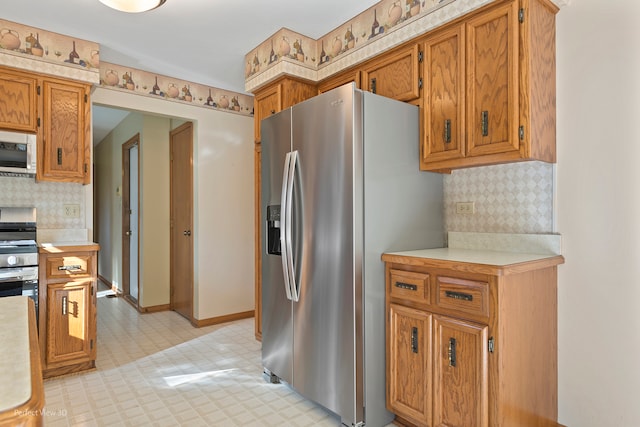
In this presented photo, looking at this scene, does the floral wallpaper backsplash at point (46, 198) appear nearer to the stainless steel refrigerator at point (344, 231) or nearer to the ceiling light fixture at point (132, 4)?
the ceiling light fixture at point (132, 4)

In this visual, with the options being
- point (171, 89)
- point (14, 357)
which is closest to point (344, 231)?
point (14, 357)

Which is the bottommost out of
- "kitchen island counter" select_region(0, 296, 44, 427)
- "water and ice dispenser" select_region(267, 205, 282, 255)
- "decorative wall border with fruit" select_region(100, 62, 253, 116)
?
"kitchen island counter" select_region(0, 296, 44, 427)

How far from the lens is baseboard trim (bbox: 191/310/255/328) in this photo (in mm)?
3953

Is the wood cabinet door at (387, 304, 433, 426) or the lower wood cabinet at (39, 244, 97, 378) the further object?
the lower wood cabinet at (39, 244, 97, 378)

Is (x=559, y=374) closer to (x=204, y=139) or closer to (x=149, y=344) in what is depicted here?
(x=149, y=344)

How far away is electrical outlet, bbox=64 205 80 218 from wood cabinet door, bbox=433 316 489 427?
3.00m

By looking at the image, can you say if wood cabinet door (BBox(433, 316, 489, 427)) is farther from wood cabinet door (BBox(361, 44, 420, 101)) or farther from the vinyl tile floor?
wood cabinet door (BBox(361, 44, 420, 101))

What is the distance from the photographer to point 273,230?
8.36ft

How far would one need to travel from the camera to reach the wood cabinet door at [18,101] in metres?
2.70

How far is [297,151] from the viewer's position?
2.32 m

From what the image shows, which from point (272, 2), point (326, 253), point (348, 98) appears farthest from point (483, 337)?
point (272, 2)

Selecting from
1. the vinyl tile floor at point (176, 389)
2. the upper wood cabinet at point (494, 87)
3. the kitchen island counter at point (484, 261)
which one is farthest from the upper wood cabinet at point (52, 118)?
the upper wood cabinet at point (494, 87)

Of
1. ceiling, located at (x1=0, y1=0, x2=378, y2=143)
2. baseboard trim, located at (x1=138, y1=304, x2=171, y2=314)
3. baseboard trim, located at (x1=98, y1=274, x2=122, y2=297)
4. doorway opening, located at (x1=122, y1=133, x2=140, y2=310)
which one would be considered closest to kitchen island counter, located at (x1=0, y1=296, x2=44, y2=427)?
ceiling, located at (x1=0, y1=0, x2=378, y2=143)

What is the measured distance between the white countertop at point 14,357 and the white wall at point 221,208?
2942 mm
